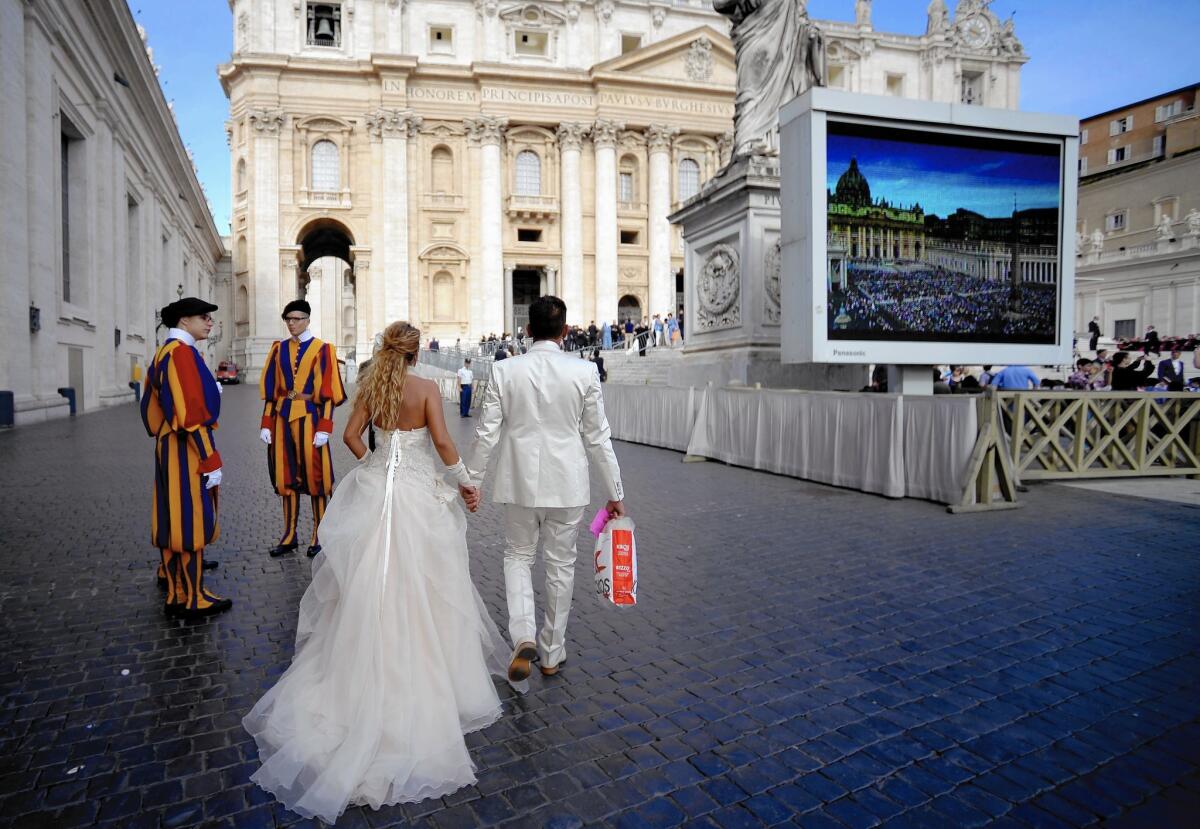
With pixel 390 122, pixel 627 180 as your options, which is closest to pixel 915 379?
pixel 390 122

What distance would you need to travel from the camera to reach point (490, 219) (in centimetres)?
4300

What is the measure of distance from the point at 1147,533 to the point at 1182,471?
425 centimetres

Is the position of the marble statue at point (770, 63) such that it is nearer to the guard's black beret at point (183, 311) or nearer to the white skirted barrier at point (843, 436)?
the white skirted barrier at point (843, 436)

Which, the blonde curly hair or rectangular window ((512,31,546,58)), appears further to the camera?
rectangular window ((512,31,546,58))

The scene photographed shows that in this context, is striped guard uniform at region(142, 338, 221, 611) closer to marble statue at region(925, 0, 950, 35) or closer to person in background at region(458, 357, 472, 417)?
person in background at region(458, 357, 472, 417)

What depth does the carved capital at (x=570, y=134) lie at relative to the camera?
43531mm

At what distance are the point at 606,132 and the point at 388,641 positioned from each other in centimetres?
4471

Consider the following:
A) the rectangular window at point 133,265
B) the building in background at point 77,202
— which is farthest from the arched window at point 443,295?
the rectangular window at point 133,265

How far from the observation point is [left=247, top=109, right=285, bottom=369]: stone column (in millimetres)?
40250

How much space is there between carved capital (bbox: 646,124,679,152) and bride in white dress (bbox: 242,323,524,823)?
4470 cm

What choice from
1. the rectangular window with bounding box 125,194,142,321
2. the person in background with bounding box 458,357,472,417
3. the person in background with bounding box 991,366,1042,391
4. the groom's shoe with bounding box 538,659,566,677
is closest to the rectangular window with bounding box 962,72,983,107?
the person in background with bounding box 458,357,472,417

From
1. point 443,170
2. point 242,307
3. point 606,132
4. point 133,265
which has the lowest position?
point 133,265

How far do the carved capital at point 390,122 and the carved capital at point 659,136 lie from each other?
1384cm

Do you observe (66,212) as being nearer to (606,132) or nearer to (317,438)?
(317,438)
